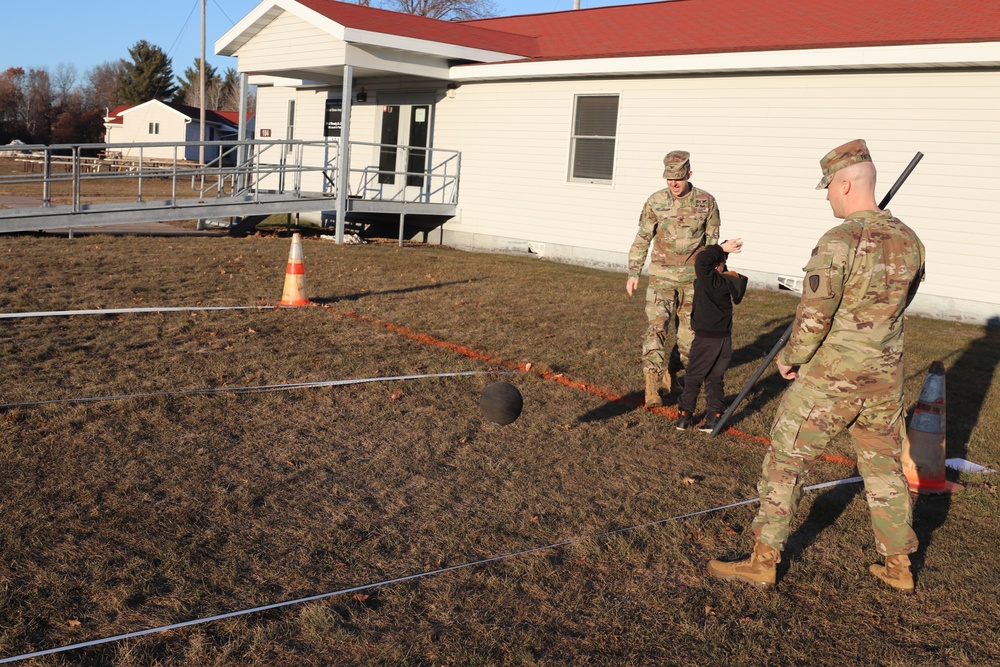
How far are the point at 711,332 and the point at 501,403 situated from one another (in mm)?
1776

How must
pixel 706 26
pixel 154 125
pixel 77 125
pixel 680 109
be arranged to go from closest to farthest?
pixel 680 109 → pixel 706 26 → pixel 154 125 → pixel 77 125

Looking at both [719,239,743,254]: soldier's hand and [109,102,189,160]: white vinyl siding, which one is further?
[109,102,189,160]: white vinyl siding

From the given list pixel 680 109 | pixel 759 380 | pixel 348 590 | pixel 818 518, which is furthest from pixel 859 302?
pixel 680 109

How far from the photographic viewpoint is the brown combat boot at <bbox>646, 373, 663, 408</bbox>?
7.19 m

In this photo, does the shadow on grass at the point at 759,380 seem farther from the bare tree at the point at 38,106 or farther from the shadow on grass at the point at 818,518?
the bare tree at the point at 38,106

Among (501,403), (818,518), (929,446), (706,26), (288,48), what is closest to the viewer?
(818,518)

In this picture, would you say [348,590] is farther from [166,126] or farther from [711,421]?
[166,126]

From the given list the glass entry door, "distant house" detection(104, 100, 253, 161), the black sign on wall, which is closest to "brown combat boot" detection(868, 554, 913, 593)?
the glass entry door

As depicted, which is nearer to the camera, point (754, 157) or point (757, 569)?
point (757, 569)

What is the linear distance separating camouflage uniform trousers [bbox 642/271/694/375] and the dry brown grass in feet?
1.45

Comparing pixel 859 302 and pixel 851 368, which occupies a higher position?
pixel 859 302

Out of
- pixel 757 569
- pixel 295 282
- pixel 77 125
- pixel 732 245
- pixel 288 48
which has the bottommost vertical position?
pixel 757 569

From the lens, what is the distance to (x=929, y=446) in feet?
18.6

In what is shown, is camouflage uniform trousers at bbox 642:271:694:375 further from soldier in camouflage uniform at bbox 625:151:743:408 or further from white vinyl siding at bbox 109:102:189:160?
white vinyl siding at bbox 109:102:189:160
